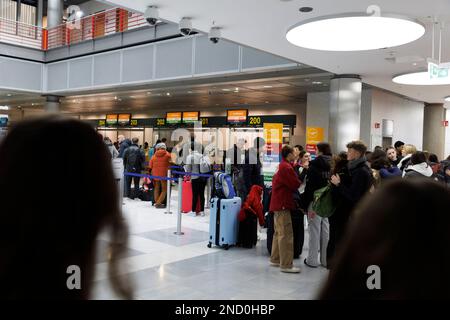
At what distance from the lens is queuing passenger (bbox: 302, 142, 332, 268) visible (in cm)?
609

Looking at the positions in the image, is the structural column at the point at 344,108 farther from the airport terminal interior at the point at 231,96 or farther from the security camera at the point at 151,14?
the security camera at the point at 151,14

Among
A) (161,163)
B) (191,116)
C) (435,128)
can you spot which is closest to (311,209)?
(161,163)

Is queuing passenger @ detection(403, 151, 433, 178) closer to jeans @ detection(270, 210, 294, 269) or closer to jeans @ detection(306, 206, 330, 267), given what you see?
jeans @ detection(306, 206, 330, 267)

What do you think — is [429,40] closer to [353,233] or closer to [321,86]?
[321,86]

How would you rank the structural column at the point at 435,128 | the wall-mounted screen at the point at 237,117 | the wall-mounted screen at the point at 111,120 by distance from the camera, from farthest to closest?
the wall-mounted screen at the point at 111,120, the wall-mounted screen at the point at 237,117, the structural column at the point at 435,128

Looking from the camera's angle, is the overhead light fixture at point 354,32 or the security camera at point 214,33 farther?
the security camera at point 214,33

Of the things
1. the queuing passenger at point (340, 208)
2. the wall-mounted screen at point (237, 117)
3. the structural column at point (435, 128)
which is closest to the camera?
the queuing passenger at point (340, 208)

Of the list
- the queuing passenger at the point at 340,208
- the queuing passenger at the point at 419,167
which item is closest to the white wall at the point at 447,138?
the queuing passenger at the point at 419,167

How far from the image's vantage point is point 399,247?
2.72 ft

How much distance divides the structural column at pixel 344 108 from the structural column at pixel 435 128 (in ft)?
26.7

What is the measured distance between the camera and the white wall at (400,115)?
45.6 ft

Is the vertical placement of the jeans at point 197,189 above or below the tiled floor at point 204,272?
above

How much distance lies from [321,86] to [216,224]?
8144 mm
